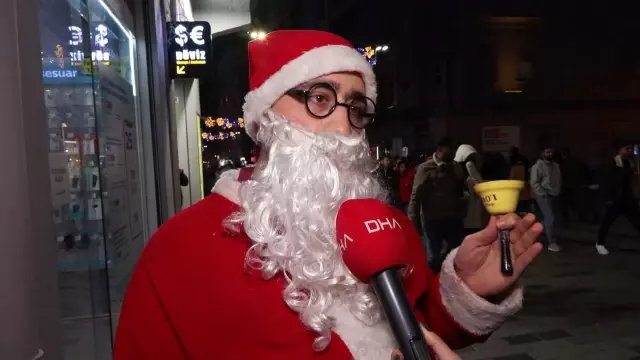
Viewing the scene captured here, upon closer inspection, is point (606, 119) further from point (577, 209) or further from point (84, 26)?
point (84, 26)

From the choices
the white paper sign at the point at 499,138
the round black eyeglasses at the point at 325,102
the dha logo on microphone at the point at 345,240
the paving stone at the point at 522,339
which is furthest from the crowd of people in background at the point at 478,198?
the white paper sign at the point at 499,138

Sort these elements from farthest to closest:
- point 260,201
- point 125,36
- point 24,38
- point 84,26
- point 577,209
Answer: point 577,209, point 125,36, point 84,26, point 260,201, point 24,38

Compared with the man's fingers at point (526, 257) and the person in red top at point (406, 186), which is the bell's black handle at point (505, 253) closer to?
the man's fingers at point (526, 257)

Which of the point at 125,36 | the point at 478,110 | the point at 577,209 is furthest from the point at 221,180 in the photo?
the point at 478,110

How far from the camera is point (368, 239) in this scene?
1.34 metres

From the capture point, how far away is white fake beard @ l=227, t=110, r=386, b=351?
1579mm

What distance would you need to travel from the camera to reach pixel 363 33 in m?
37.2

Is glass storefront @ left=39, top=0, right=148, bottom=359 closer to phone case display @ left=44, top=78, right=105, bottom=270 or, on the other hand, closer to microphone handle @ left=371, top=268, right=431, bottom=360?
phone case display @ left=44, top=78, right=105, bottom=270

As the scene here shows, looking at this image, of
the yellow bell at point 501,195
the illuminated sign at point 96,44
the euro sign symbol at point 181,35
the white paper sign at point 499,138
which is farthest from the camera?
the white paper sign at point 499,138

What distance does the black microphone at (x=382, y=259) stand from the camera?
1.22 metres

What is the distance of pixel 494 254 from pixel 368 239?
1.94ft

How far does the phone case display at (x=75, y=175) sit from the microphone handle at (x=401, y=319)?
1371 millimetres

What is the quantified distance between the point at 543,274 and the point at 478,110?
1545 centimetres

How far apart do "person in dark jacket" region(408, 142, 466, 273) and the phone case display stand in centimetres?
413
